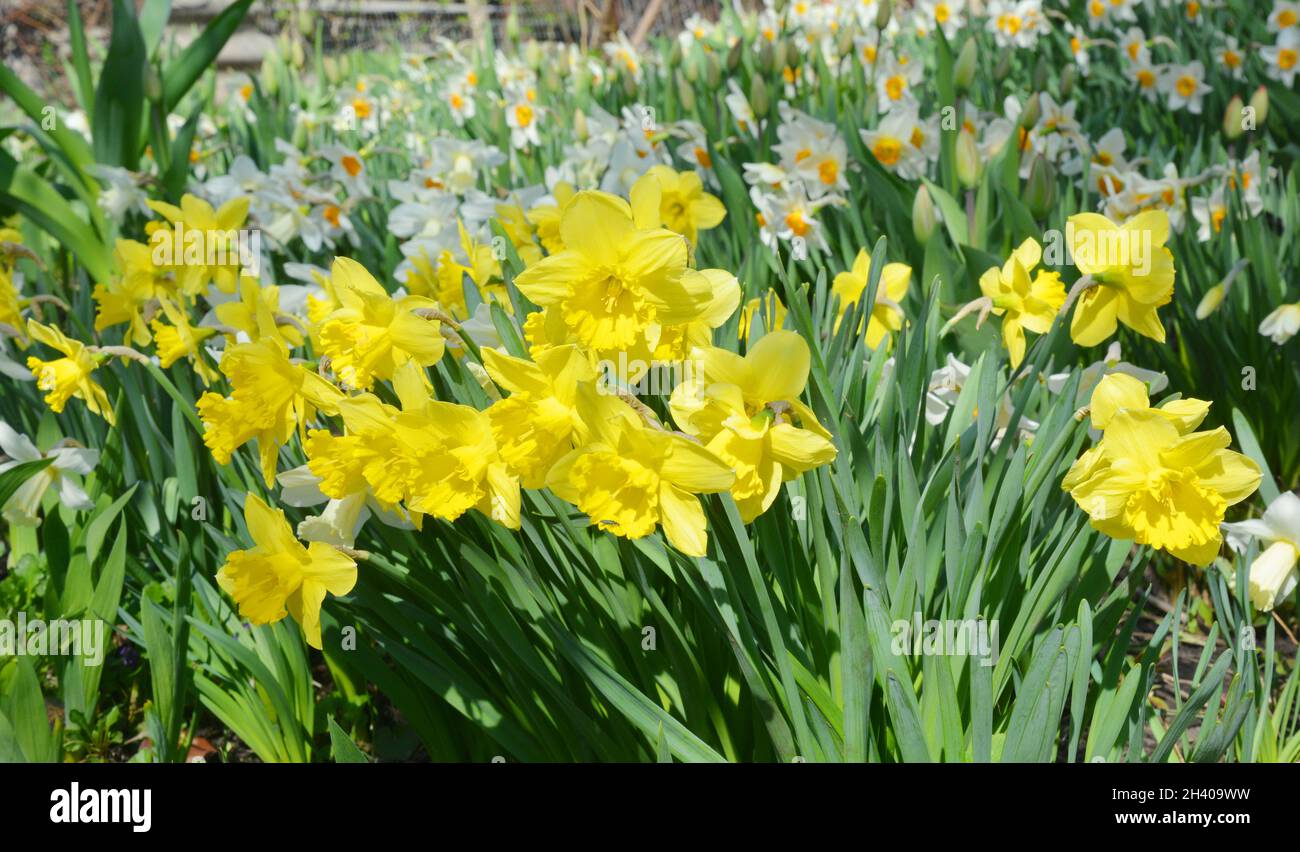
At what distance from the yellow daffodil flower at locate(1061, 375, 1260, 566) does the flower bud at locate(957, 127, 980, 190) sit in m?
1.19

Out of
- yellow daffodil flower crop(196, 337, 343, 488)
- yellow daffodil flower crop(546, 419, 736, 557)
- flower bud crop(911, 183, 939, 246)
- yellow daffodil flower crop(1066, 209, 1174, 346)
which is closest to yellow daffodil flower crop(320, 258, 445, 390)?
yellow daffodil flower crop(196, 337, 343, 488)

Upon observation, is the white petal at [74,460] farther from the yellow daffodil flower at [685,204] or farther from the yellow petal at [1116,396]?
the yellow petal at [1116,396]

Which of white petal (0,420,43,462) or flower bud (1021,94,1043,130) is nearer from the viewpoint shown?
white petal (0,420,43,462)

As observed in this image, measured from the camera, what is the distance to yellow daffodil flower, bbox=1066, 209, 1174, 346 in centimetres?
126

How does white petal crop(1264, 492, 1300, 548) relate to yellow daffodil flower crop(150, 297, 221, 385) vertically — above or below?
below

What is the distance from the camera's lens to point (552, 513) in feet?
4.07

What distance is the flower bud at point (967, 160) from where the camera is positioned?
2.14m

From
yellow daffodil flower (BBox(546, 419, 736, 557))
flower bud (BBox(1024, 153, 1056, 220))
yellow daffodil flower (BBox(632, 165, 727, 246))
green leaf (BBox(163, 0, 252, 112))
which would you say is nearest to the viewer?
yellow daffodil flower (BBox(546, 419, 736, 557))

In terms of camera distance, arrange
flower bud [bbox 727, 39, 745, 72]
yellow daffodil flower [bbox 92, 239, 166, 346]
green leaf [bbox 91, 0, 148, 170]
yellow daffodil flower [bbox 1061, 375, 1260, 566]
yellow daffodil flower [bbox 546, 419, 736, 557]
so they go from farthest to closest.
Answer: flower bud [bbox 727, 39, 745, 72], green leaf [bbox 91, 0, 148, 170], yellow daffodil flower [bbox 92, 239, 166, 346], yellow daffodil flower [bbox 1061, 375, 1260, 566], yellow daffodil flower [bbox 546, 419, 736, 557]

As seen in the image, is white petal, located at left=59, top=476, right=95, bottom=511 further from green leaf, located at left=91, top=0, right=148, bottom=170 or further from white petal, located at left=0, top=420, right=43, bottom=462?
green leaf, located at left=91, top=0, right=148, bottom=170

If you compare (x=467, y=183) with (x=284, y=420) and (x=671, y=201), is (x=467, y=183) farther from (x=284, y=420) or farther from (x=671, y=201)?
(x=284, y=420)

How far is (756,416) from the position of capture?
0.99 metres
